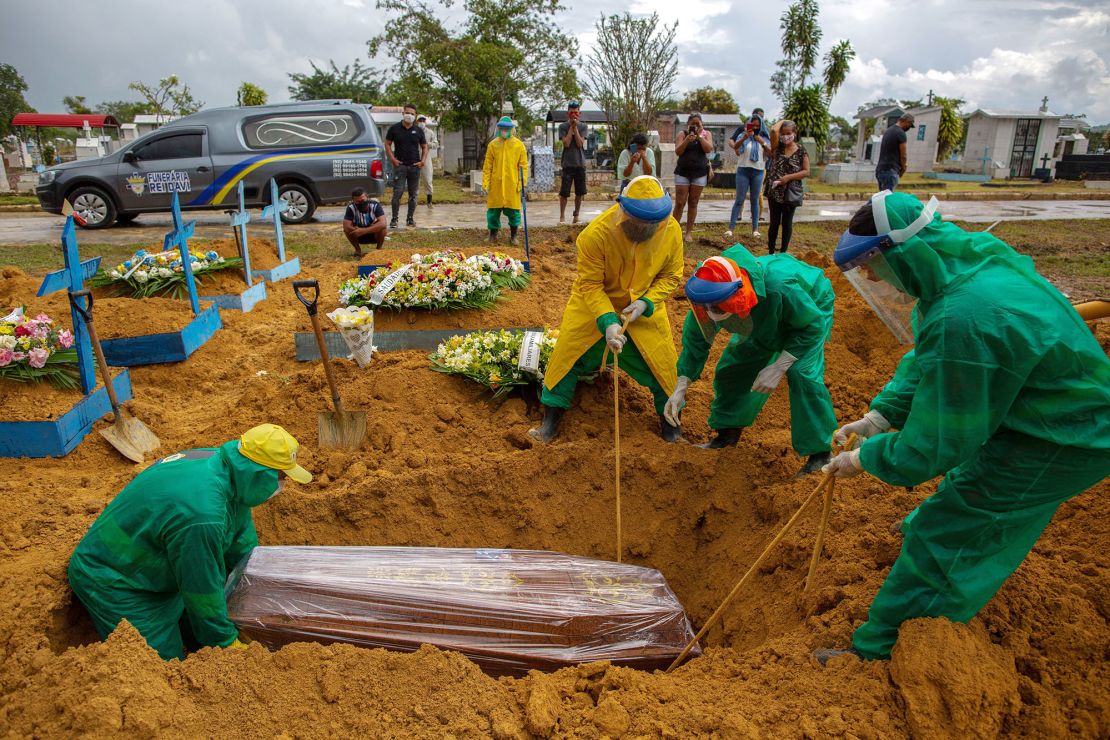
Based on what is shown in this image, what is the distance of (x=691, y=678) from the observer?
2.55m

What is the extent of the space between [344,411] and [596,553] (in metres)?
1.82

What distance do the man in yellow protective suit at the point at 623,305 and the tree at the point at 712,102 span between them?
36.6m

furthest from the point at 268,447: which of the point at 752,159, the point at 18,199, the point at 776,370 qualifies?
the point at 18,199

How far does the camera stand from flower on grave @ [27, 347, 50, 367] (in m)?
4.49

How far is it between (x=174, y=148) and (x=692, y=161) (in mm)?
8341

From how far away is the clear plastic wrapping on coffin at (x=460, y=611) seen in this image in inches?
112

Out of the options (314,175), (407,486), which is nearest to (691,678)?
(407,486)

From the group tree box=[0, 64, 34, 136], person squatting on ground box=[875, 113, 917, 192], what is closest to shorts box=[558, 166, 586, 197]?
person squatting on ground box=[875, 113, 917, 192]

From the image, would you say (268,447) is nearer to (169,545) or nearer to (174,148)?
(169,545)

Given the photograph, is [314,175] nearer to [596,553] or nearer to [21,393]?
[21,393]

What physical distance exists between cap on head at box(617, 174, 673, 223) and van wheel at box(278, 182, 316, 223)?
31.4 feet

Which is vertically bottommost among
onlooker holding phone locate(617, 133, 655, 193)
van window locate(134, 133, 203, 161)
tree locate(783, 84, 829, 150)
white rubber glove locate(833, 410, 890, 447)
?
white rubber glove locate(833, 410, 890, 447)

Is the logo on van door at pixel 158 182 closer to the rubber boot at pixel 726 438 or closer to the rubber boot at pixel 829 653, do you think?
the rubber boot at pixel 726 438

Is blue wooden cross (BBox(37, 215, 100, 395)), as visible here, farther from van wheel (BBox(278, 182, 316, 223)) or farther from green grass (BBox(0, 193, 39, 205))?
green grass (BBox(0, 193, 39, 205))
